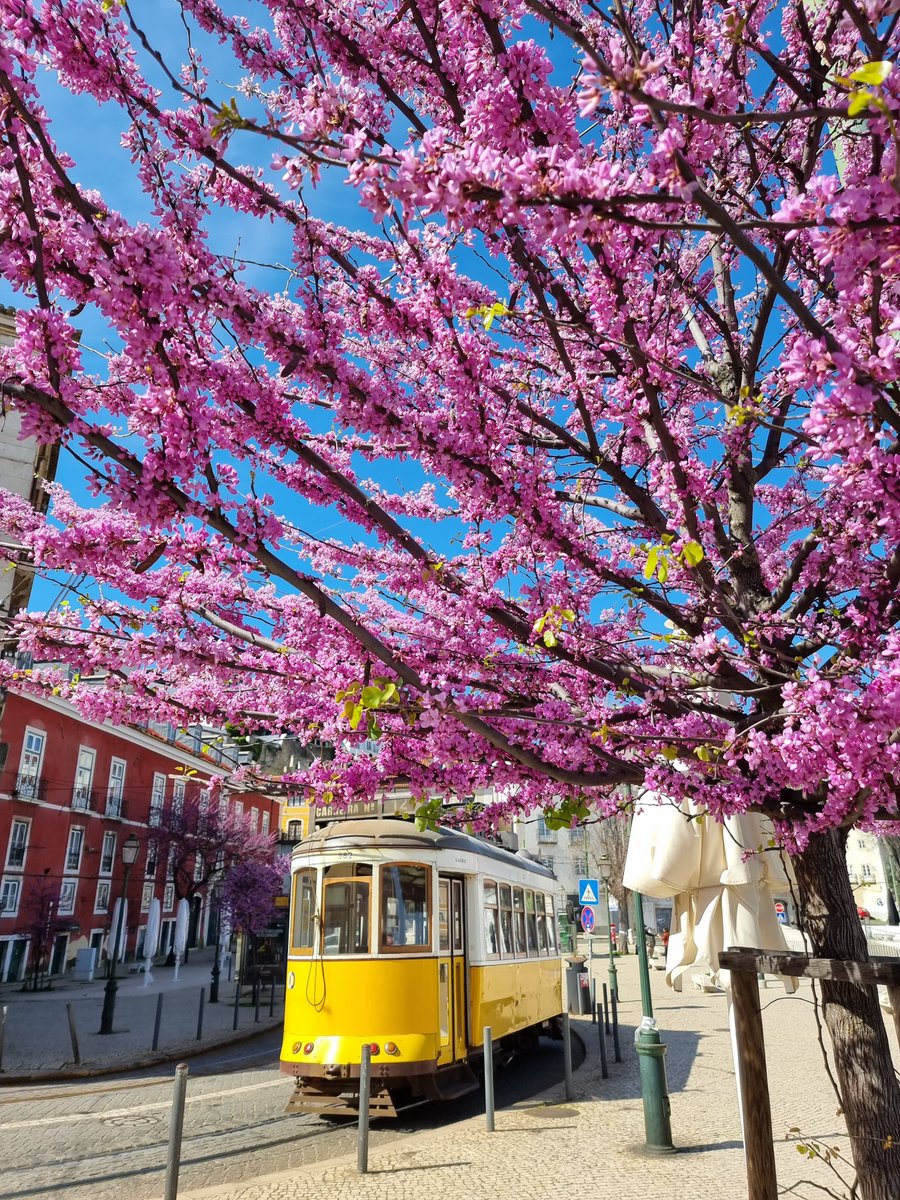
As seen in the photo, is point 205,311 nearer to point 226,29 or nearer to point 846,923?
point 226,29

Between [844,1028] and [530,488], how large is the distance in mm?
3371

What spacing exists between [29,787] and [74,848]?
4.40 m

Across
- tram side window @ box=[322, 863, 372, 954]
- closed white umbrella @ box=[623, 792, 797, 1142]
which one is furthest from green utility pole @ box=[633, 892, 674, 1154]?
tram side window @ box=[322, 863, 372, 954]

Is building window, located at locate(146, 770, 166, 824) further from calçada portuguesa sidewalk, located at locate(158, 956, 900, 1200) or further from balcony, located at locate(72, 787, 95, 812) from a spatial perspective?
calçada portuguesa sidewalk, located at locate(158, 956, 900, 1200)

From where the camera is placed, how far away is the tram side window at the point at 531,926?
44.8ft

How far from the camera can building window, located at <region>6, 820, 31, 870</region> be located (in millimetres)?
29203

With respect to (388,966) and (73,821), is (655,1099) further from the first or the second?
(73,821)

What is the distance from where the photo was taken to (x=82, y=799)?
33.6m

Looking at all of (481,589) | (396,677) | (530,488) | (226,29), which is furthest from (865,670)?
(226,29)

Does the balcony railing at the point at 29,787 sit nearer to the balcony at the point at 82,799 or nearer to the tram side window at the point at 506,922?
the balcony at the point at 82,799

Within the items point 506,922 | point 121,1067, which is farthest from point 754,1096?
point 121,1067

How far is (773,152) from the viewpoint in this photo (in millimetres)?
4879

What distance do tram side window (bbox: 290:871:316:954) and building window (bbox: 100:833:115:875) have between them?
92.8 ft

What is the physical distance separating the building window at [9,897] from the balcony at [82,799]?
4018mm
